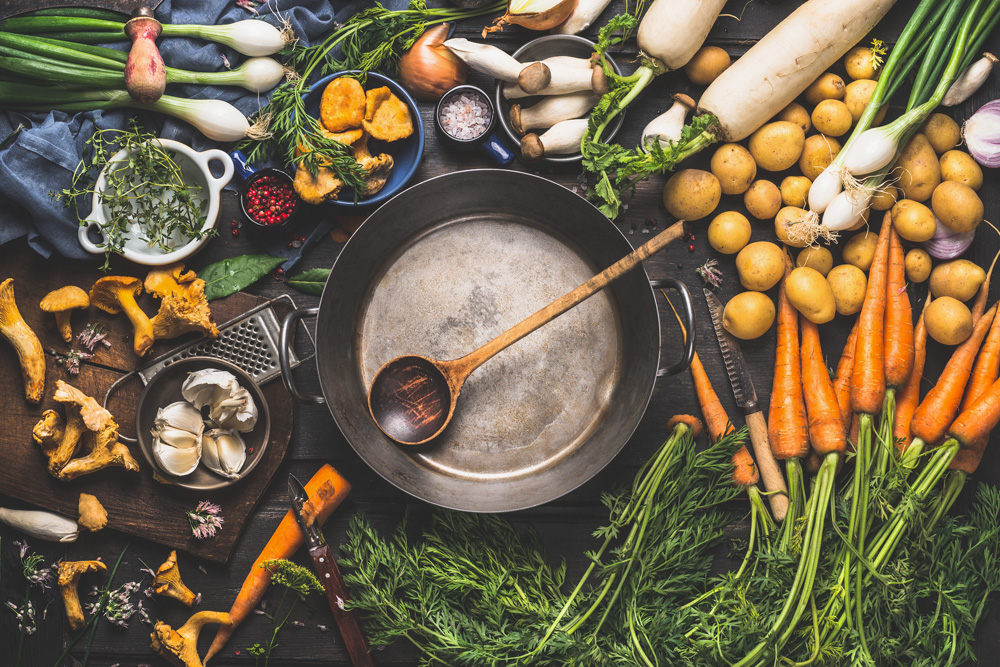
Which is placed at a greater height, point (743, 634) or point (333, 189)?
point (333, 189)

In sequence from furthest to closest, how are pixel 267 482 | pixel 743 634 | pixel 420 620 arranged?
pixel 267 482, pixel 420 620, pixel 743 634

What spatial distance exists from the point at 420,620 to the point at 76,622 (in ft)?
2.82

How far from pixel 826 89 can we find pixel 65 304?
1979mm

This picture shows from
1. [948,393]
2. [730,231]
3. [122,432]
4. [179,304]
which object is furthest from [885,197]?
[122,432]

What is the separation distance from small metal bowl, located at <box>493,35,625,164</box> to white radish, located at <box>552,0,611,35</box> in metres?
0.04

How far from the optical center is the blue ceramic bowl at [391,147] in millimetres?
1583

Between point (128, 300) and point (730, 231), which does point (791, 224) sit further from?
point (128, 300)

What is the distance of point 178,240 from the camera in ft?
5.21

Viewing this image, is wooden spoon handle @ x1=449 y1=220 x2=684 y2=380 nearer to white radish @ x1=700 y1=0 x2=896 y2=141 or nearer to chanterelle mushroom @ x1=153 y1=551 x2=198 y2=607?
white radish @ x1=700 y1=0 x2=896 y2=141

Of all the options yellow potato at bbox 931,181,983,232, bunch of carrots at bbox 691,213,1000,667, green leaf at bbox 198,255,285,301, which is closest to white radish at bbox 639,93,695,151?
bunch of carrots at bbox 691,213,1000,667

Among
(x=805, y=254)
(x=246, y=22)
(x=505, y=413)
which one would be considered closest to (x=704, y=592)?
(x=505, y=413)

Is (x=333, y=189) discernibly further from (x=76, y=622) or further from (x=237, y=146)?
(x=76, y=622)

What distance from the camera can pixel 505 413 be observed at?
157 cm

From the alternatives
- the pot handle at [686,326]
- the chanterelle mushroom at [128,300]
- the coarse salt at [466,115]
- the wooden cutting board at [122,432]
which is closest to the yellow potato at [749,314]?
the pot handle at [686,326]
